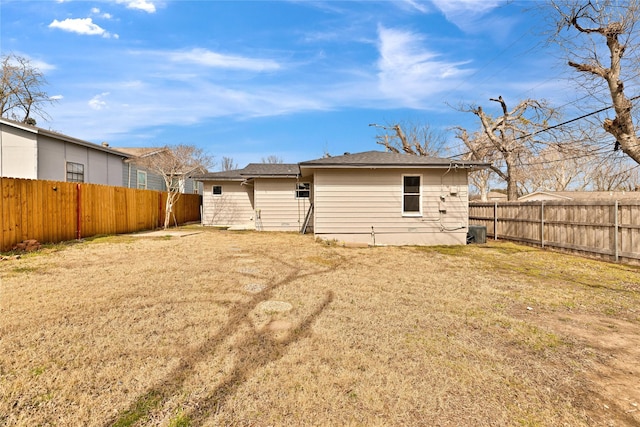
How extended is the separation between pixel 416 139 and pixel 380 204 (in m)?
18.1

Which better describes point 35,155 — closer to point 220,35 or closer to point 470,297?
point 220,35

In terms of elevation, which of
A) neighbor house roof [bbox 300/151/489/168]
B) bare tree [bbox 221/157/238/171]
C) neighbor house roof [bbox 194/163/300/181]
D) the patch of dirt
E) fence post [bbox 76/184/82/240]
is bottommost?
the patch of dirt

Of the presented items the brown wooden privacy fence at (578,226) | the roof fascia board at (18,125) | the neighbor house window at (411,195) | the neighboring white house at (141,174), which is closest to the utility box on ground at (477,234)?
the brown wooden privacy fence at (578,226)

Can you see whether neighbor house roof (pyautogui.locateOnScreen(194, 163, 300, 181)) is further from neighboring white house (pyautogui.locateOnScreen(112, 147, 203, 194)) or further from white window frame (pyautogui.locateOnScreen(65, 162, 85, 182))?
white window frame (pyautogui.locateOnScreen(65, 162, 85, 182))

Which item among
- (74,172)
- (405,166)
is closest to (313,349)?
(405,166)

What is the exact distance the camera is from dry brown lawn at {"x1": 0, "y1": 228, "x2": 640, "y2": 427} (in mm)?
1940

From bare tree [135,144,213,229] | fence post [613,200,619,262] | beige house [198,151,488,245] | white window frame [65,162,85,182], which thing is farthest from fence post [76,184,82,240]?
fence post [613,200,619,262]

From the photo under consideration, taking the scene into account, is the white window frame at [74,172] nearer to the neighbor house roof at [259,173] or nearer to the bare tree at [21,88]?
the neighbor house roof at [259,173]

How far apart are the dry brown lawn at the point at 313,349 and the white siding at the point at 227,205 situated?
11384mm

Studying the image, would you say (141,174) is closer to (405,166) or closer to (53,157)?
(53,157)

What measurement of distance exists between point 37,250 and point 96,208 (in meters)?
3.14

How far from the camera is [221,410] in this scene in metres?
1.91

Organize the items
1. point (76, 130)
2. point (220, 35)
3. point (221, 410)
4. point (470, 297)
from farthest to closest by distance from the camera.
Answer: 1. point (76, 130)
2. point (220, 35)
3. point (470, 297)
4. point (221, 410)

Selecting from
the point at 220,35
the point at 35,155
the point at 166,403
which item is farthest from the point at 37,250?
the point at 220,35
